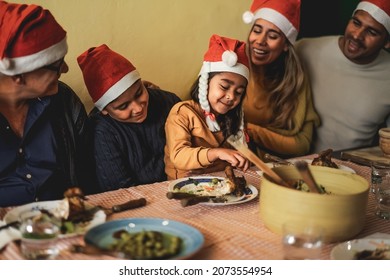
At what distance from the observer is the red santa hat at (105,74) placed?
175 cm

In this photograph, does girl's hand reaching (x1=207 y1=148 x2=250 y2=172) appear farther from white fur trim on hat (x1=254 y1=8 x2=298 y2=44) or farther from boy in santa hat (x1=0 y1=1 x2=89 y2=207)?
white fur trim on hat (x1=254 y1=8 x2=298 y2=44)

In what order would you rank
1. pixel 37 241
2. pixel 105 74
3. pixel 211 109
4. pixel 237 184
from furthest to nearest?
pixel 211 109
pixel 105 74
pixel 237 184
pixel 37 241

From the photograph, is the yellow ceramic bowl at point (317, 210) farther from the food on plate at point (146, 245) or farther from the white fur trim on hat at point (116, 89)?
the white fur trim on hat at point (116, 89)

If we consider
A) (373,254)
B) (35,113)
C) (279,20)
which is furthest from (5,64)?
(279,20)

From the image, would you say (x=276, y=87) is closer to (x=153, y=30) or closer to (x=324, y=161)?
(x=153, y=30)

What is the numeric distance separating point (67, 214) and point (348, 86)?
186 cm

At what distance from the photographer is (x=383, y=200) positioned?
4.26ft

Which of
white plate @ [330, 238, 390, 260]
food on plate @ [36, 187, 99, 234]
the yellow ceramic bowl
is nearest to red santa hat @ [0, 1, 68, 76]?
food on plate @ [36, 187, 99, 234]

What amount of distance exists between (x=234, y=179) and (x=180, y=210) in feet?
0.69

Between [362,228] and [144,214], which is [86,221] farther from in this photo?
[362,228]

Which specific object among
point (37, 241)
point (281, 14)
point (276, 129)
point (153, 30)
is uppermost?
point (281, 14)

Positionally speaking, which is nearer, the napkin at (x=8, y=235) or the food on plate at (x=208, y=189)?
the napkin at (x=8, y=235)

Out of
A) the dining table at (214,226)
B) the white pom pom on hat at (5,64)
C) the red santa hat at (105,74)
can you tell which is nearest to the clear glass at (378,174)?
the dining table at (214,226)
